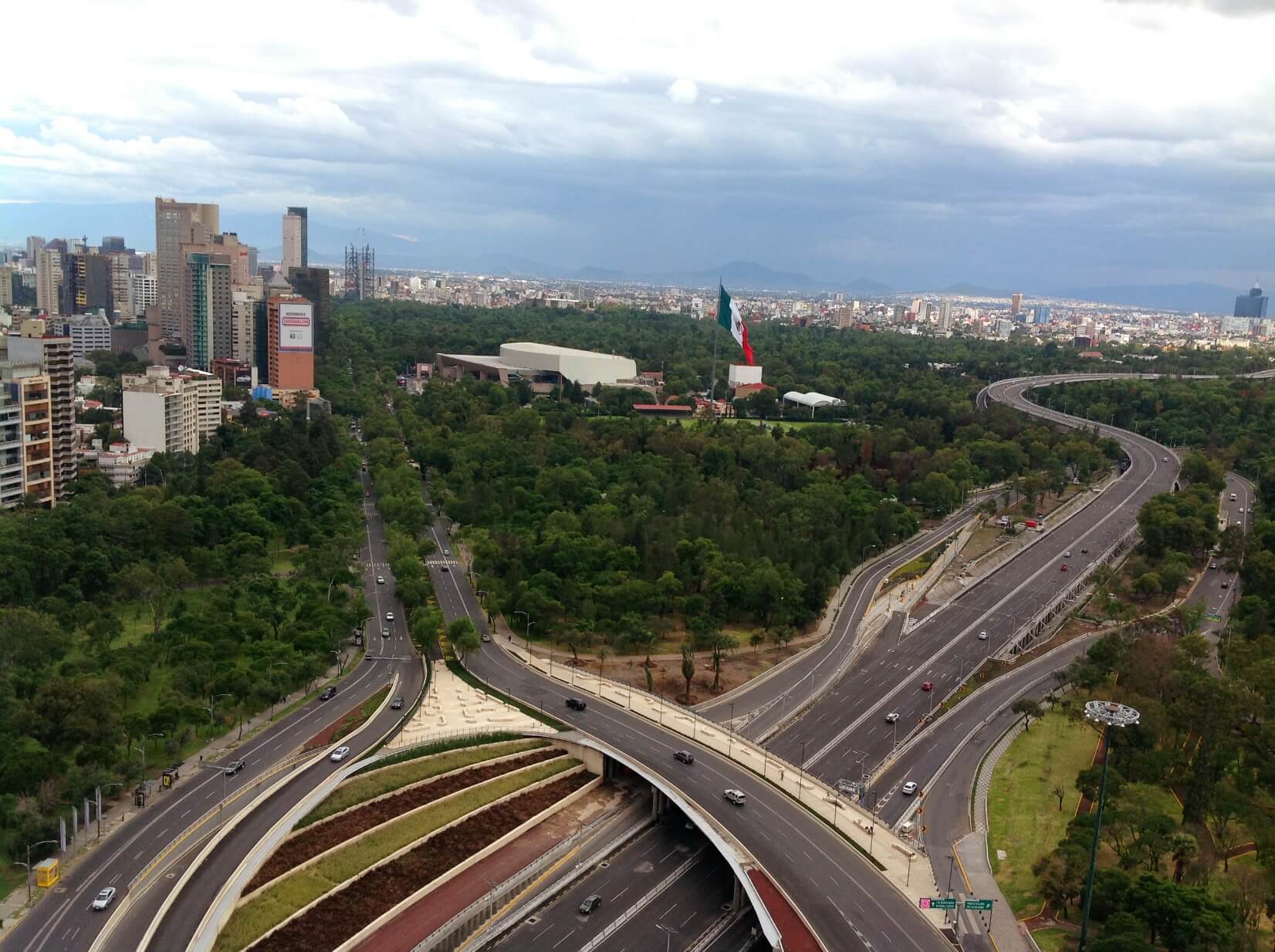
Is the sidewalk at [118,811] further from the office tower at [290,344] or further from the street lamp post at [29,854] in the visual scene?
the office tower at [290,344]

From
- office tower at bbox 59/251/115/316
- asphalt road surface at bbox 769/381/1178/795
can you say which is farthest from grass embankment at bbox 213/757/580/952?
office tower at bbox 59/251/115/316

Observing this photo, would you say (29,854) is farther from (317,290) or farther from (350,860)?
(317,290)

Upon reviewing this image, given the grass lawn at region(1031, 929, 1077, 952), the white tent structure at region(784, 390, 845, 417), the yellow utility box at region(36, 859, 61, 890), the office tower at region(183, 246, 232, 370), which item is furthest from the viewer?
the office tower at region(183, 246, 232, 370)

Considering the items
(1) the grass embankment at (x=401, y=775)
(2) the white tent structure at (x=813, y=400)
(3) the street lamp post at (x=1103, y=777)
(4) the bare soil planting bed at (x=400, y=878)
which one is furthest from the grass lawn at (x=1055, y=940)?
(2) the white tent structure at (x=813, y=400)

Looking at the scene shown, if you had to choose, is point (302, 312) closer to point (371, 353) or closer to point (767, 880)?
point (371, 353)

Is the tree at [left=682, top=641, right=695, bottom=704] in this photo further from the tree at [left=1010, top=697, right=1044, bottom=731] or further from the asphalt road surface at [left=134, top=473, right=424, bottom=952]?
Result: the tree at [left=1010, top=697, right=1044, bottom=731]

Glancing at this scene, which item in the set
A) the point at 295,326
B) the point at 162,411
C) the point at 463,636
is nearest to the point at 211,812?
the point at 463,636

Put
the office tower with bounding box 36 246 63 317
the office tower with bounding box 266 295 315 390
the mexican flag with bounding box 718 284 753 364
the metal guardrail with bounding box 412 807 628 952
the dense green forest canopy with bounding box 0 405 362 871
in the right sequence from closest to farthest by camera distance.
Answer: the metal guardrail with bounding box 412 807 628 952 < the dense green forest canopy with bounding box 0 405 362 871 < the office tower with bounding box 266 295 315 390 < the mexican flag with bounding box 718 284 753 364 < the office tower with bounding box 36 246 63 317
